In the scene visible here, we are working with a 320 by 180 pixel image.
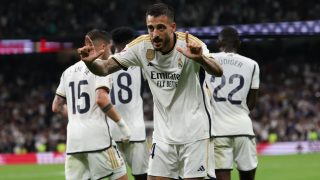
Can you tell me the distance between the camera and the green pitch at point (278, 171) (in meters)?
16.7

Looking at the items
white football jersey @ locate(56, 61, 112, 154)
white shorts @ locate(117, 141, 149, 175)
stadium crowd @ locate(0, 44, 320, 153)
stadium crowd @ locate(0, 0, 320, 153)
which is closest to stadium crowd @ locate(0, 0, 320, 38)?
stadium crowd @ locate(0, 0, 320, 153)

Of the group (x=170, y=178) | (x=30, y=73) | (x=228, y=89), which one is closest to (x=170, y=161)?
(x=170, y=178)

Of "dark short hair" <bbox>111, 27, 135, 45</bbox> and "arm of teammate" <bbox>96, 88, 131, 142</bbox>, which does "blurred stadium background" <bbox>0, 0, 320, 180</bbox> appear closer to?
"dark short hair" <bbox>111, 27, 135, 45</bbox>

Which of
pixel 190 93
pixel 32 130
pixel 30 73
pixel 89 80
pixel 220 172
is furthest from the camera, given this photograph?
pixel 30 73

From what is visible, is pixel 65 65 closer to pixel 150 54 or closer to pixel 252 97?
pixel 252 97

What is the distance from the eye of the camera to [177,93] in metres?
6.71

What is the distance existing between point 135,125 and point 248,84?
4.72ft

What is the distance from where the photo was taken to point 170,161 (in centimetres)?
674

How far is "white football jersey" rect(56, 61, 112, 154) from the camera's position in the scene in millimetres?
7871

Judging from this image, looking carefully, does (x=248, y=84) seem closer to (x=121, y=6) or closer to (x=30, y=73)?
(x=121, y=6)

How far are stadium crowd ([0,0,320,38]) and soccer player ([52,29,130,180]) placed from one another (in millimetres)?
23225

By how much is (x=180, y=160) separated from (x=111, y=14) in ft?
87.2

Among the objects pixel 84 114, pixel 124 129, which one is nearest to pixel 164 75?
pixel 84 114

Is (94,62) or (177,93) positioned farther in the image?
(177,93)
